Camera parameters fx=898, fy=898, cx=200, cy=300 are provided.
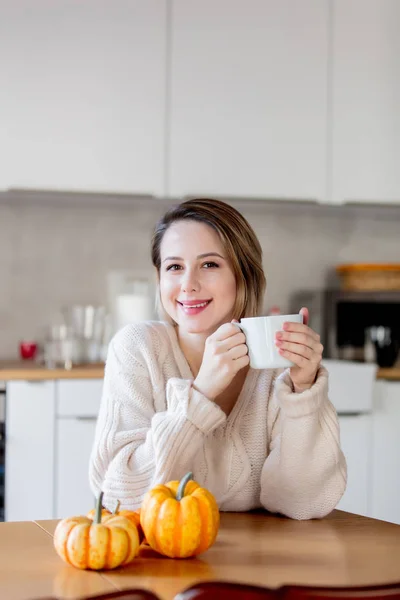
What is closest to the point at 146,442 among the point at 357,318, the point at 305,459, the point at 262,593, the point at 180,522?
the point at 305,459

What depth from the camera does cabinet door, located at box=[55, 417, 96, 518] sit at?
298 centimetres

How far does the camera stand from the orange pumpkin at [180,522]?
1117 mm

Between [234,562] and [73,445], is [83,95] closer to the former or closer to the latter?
[73,445]

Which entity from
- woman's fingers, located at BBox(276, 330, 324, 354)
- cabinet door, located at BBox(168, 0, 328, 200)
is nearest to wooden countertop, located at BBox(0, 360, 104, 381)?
cabinet door, located at BBox(168, 0, 328, 200)

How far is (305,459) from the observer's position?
4.93 ft

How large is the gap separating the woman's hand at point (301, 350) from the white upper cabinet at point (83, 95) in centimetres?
200

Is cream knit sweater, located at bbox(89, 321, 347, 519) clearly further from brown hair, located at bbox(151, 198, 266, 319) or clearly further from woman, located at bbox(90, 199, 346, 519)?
brown hair, located at bbox(151, 198, 266, 319)

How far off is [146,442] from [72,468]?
1553mm

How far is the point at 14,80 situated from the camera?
10.6ft

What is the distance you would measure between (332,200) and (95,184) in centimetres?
94

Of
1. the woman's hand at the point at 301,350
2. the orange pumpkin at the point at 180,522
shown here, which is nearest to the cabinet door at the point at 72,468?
the woman's hand at the point at 301,350

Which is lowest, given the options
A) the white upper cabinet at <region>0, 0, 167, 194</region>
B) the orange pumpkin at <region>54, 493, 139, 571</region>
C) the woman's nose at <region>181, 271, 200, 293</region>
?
the orange pumpkin at <region>54, 493, 139, 571</region>

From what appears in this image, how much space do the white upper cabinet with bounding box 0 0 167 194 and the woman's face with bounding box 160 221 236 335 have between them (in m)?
1.57

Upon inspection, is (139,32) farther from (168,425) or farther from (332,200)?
(168,425)
